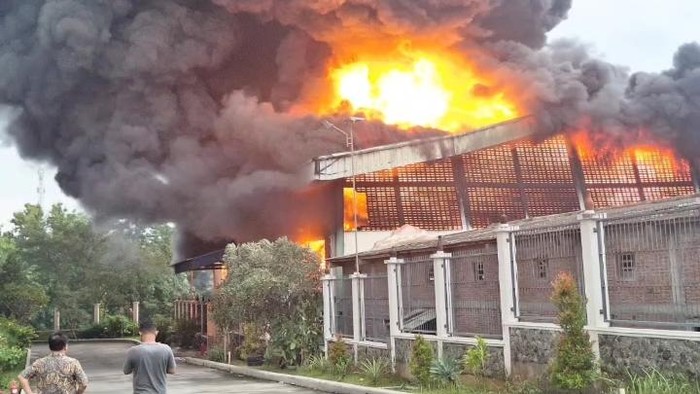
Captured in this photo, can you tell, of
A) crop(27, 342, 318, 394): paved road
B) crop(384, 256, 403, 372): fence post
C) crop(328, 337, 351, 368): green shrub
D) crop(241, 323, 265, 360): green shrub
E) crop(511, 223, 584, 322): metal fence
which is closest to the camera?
crop(511, 223, 584, 322): metal fence

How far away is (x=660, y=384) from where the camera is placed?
9375 mm

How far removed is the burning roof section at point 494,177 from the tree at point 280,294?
558 cm

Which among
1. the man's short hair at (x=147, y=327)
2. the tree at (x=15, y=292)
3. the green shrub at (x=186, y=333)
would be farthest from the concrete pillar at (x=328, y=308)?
the tree at (x=15, y=292)

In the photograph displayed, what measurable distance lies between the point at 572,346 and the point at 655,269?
149 cm

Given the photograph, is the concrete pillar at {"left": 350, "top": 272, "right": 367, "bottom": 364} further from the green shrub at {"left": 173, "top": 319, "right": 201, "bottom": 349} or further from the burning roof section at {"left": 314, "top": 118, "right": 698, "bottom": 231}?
the green shrub at {"left": 173, "top": 319, "right": 201, "bottom": 349}

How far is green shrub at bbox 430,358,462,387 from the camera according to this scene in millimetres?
13609

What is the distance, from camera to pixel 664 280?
9945 millimetres

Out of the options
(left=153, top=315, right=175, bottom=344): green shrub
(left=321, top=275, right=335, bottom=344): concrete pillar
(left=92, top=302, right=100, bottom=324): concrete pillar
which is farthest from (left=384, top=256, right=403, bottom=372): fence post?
(left=92, top=302, right=100, bottom=324): concrete pillar

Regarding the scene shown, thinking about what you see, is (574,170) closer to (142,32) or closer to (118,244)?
(142,32)

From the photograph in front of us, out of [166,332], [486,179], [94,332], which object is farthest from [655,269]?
[94,332]

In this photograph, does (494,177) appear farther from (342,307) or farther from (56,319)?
(56,319)

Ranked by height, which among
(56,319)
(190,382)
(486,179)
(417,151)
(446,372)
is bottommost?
(190,382)

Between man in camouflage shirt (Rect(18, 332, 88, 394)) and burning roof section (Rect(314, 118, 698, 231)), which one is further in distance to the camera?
burning roof section (Rect(314, 118, 698, 231))

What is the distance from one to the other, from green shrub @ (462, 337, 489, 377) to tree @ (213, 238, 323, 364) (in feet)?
28.2
